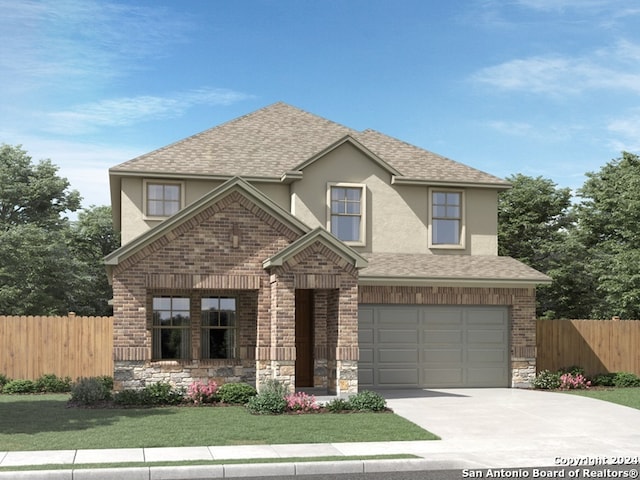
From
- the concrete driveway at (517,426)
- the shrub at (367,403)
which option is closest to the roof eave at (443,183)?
the concrete driveway at (517,426)

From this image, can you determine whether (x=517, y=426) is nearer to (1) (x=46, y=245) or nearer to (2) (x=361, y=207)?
(2) (x=361, y=207)

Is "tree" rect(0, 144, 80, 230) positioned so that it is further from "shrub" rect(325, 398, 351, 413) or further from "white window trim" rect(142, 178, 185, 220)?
"shrub" rect(325, 398, 351, 413)

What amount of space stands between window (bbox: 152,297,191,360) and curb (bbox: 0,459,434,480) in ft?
32.9

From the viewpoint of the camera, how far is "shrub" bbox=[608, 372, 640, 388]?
26.9 metres

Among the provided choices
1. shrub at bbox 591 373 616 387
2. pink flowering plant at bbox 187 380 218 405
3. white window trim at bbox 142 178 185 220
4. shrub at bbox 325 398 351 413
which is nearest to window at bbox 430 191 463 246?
shrub at bbox 591 373 616 387

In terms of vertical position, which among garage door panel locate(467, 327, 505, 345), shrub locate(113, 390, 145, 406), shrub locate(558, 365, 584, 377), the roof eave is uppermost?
the roof eave

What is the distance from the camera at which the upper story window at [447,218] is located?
27.7 metres

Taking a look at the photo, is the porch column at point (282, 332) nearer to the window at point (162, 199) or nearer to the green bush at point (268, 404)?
the green bush at point (268, 404)

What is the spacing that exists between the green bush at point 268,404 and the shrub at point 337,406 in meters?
1.03

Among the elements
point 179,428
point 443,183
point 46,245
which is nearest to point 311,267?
point 179,428

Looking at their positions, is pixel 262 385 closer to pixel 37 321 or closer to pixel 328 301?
pixel 328 301

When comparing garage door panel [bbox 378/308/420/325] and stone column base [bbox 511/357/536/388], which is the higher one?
garage door panel [bbox 378/308/420/325]

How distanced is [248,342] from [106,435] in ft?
24.6

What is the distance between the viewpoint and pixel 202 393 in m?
20.4
